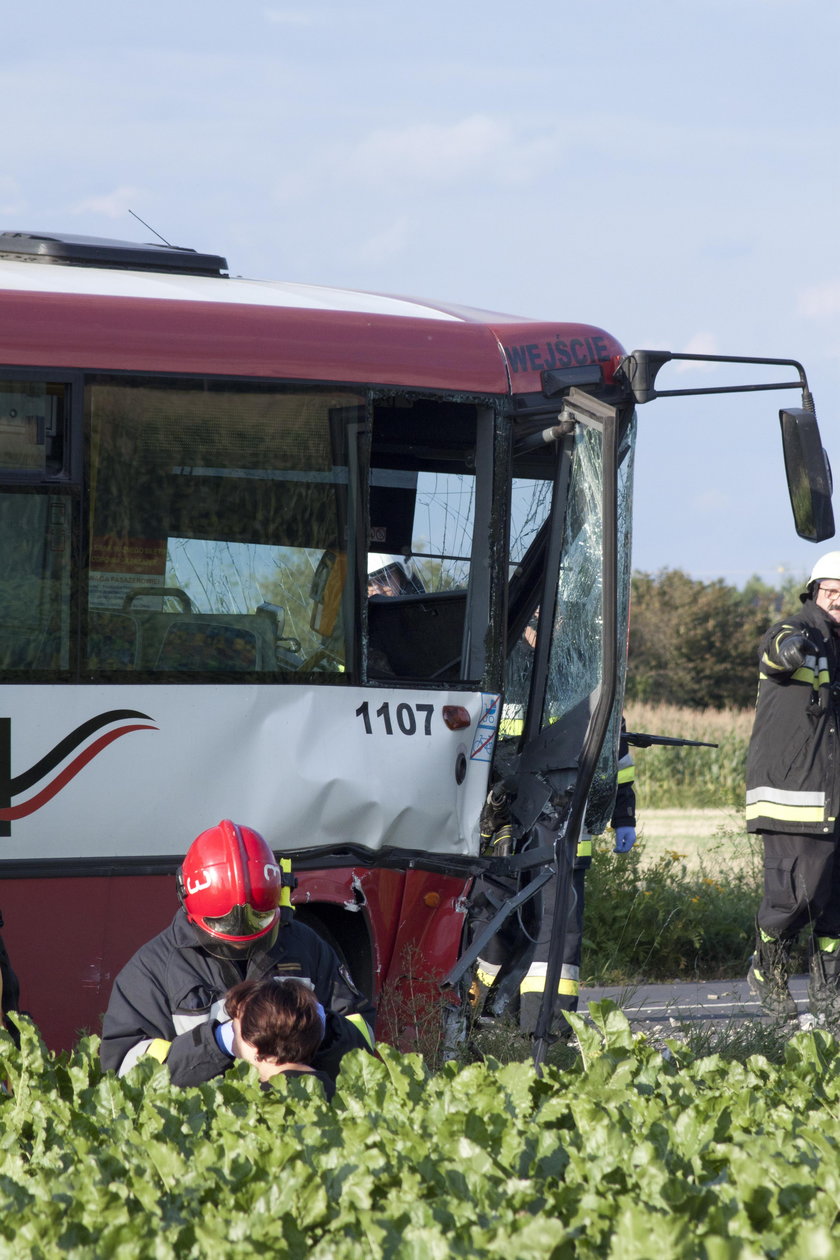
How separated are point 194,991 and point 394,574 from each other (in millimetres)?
2195

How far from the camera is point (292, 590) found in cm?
579

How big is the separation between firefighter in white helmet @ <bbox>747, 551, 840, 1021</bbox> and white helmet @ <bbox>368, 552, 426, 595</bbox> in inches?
85.9

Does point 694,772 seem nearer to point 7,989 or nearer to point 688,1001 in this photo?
point 688,1001

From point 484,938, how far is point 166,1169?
3106 mm

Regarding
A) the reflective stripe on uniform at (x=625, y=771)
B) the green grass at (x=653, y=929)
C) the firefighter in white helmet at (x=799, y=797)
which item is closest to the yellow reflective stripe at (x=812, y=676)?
the firefighter in white helmet at (x=799, y=797)

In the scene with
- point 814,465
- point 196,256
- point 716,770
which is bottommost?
point 716,770

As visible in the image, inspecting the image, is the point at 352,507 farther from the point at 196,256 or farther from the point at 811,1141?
the point at 811,1141

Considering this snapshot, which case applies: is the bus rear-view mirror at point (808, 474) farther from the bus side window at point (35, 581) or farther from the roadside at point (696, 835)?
the roadside at point (696, 835)

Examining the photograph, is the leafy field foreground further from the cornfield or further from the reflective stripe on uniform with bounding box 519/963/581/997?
the cornfield

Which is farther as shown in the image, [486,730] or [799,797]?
[799,797]

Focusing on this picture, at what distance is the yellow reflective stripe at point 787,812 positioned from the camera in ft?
24.5

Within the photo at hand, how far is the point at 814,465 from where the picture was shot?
20.1 ft

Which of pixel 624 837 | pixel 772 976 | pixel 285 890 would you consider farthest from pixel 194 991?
pixel 624 837

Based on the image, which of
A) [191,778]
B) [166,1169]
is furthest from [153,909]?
[166,1169]
